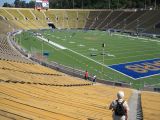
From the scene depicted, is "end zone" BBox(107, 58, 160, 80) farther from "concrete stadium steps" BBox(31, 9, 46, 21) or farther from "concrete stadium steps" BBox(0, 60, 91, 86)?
"concrete stadium steps" BBox(31, 9, 46, 21)

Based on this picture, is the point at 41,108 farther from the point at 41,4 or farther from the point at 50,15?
the point at 50,15

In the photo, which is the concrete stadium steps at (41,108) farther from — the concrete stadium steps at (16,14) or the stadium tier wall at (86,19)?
the concrete stadium steps at (16,14)

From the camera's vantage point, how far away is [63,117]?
26.5ft

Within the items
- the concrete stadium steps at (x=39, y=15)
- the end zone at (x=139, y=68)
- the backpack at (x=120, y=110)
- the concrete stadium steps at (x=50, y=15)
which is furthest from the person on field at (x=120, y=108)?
the concrete stadium steps at (x=50, y=15)

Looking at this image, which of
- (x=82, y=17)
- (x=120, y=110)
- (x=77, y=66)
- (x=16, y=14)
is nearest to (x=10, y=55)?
(x=77, y=66)

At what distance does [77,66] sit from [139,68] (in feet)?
19.7

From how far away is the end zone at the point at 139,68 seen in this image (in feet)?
101

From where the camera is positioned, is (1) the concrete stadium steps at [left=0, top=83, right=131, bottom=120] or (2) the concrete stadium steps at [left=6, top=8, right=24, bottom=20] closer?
(1) the concrete stadium steps at [left=0, top=83, right=131, bottom=120]

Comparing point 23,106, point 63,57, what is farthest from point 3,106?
point 63,57

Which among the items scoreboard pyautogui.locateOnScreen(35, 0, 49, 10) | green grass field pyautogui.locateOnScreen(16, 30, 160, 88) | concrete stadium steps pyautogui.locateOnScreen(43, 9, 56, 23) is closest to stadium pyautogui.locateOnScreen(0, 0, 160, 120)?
green grass field pyautogui.locateOnScreen(16, 30, 160, 88)

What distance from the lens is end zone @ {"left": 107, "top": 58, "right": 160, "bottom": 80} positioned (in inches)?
1206

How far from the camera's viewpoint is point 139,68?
111ft

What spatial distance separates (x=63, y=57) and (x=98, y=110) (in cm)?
2916

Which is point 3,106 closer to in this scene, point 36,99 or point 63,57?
point 36,99
